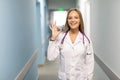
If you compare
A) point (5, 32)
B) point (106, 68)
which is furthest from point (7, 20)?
point (106, 68)

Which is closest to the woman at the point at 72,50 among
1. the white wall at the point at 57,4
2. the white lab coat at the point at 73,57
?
the white lab coat at the point at 73,57

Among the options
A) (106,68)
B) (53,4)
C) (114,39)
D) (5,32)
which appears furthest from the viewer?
(53,4)

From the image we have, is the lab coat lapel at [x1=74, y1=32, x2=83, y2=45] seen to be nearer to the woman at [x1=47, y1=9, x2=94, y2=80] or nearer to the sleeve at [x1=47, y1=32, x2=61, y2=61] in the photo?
the woman at [x1=47, y1=9, x2=94, y2=80]

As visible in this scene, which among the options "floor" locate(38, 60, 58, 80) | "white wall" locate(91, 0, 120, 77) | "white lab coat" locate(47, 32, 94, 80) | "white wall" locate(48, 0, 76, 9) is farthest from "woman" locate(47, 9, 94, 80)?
"white wall" locate(48, 0, 76, 9)

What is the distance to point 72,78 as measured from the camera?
8.66ft

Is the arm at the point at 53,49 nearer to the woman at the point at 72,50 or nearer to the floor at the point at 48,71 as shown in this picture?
the woman at the point at 72,50

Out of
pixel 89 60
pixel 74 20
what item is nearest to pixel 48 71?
pixel 89 60

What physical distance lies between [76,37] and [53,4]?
9326 mm

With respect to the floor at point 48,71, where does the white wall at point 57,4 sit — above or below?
above

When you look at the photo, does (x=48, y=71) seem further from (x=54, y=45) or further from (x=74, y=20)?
(x=74, y=20)

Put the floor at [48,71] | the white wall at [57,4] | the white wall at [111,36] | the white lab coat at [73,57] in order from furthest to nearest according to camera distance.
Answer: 1. the white wall at [57,4]
2. the floor at [48,71]
3. the white wall at [111,36]
4. the white lab coat at [73,57]

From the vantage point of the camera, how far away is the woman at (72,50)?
2.63 metres

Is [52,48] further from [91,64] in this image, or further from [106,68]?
[106,68]

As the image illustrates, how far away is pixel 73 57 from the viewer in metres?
2.62
